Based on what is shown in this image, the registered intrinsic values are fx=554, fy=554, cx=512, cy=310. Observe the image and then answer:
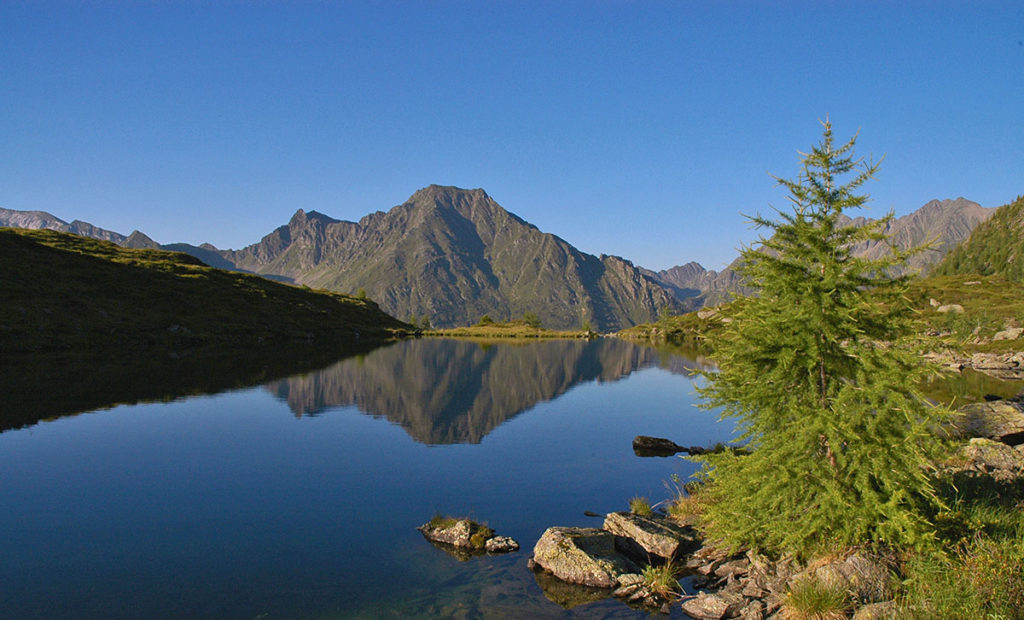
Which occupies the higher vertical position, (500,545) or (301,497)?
(500,545)

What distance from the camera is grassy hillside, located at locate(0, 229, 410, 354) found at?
94500mm

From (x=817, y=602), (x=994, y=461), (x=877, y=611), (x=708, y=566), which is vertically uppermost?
(x=994, y=461)

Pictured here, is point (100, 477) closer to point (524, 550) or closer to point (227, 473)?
point (227, 473)

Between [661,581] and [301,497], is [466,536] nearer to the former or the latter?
[661,581]

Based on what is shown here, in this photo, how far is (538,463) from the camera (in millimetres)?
34594

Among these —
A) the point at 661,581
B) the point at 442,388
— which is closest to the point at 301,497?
the point at 661,581

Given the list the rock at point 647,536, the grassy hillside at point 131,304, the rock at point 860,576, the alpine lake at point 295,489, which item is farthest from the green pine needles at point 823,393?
the grassy hillside at point 131,304

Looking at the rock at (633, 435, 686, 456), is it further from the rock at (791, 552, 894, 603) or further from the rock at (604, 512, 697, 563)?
the rock at (791, 552, 894, 603)

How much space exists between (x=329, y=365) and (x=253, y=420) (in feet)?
144

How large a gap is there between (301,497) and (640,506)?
16.1 meters

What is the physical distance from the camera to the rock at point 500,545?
67.5 ft

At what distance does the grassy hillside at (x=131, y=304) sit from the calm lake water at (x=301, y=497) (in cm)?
5269

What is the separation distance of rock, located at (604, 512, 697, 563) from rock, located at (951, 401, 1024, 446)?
2084cm

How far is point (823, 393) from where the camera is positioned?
16.4 meters
